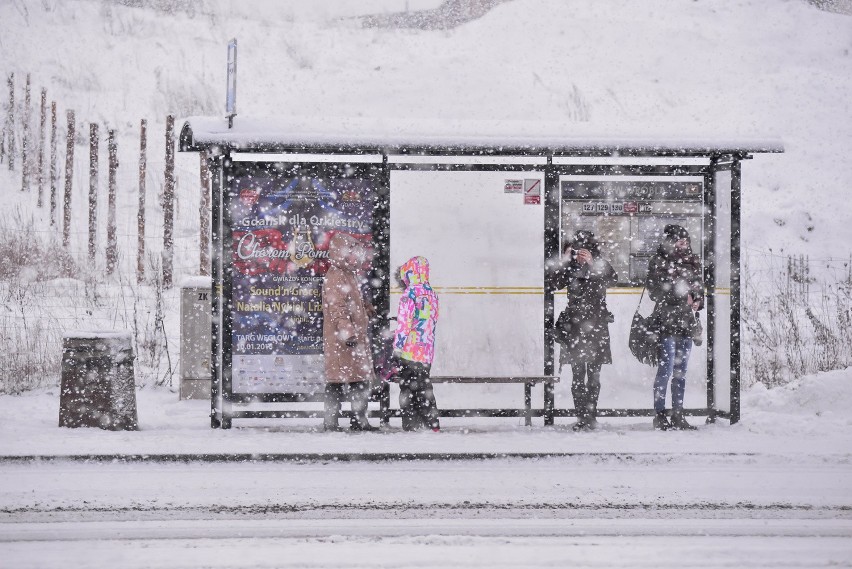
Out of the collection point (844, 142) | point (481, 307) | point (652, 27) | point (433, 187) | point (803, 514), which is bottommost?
point (803, 514)

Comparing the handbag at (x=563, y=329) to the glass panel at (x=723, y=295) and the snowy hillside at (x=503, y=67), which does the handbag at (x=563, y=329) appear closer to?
the glass panel at (x=723, y=295)

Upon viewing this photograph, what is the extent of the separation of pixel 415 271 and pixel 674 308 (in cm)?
261

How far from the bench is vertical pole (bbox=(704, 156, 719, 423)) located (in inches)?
65.6

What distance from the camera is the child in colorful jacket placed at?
28.6 ft

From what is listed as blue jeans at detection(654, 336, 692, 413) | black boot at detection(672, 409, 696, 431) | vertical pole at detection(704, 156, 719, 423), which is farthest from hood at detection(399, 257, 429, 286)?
vertical pole at detection(704, 156, 719, 423)

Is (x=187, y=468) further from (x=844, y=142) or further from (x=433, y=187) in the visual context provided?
(x=844, y=142)

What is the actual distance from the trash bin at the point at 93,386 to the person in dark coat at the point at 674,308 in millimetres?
5218

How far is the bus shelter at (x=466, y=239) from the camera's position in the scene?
9.00 metres

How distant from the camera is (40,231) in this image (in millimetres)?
31375

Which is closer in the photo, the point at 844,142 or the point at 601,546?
the point at 601,546

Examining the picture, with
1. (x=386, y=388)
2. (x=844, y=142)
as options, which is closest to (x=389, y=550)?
(x=386, y=388)

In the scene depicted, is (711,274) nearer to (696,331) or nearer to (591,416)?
(696,331)

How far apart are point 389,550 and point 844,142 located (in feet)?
146

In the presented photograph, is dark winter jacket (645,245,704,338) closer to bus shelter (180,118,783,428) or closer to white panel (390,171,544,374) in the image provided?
bus shelter (180,118,783,428)
